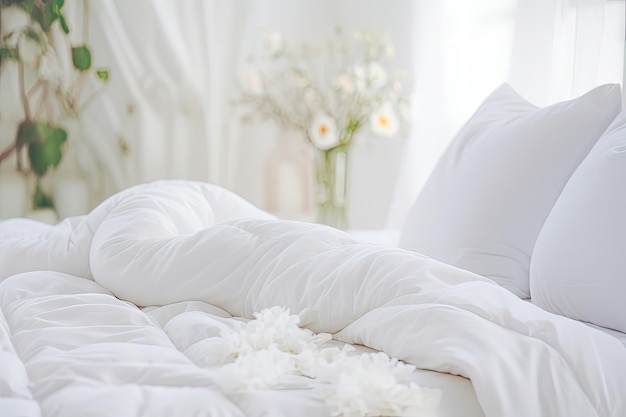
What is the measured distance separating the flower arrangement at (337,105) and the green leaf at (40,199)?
0.88 meters

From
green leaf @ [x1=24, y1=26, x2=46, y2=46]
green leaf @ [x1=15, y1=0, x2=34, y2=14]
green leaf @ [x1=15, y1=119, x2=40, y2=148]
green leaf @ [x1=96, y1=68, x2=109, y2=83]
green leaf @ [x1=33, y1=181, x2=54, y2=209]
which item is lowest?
green leaf @ [x1=33, y1=181, x2=54, y2=209]

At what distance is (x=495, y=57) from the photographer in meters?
2.99

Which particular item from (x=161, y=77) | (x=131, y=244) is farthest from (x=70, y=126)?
(x=131, y=244)

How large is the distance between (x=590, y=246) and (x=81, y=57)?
2641 mm

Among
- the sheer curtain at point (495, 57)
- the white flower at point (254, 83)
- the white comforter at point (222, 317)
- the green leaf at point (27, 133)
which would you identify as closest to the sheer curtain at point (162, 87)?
the green leaf at point (27, 133)

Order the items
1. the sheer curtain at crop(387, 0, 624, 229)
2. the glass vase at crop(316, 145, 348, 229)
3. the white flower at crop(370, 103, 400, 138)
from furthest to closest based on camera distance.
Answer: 1. the glass vase at crop(316, 145, 348, 229)
2. the white flower at crop(370, 103, 400, 138)
3. the sheer curtain at crop(387, 0, 624, 229)

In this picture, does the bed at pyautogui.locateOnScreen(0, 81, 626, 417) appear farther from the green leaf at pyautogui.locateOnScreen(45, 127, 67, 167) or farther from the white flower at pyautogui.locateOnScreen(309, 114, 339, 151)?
the green leaf at pyautogui.locateOnScreen(45, 127, 67, 167)

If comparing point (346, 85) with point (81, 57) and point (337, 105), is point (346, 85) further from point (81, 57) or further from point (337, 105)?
point (81, 57)

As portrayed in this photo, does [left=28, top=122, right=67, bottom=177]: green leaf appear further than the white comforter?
Yes

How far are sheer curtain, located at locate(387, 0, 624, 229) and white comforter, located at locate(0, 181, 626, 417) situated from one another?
1.04 meters

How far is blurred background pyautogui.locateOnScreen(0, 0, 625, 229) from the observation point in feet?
11.7

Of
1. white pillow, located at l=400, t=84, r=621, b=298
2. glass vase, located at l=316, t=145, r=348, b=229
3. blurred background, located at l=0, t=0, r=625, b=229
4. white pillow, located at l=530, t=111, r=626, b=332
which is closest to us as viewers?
white pillow, located at l=530, t=111, r=626, b=332

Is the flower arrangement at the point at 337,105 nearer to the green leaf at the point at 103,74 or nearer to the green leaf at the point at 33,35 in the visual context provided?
the green leaf at the point at 103,74

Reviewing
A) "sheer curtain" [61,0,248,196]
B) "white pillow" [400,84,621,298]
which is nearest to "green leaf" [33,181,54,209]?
"sheer curtain" [61,0,248,196]
